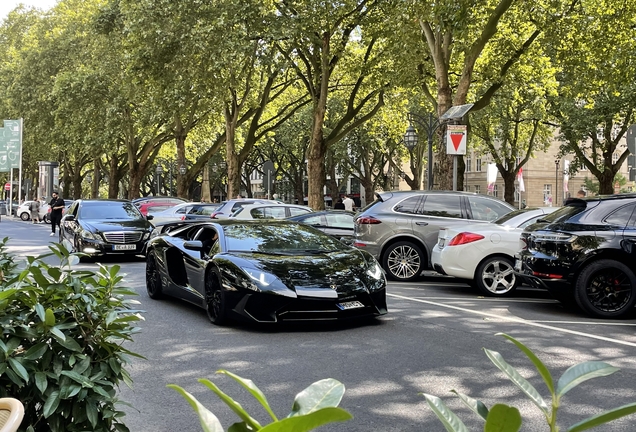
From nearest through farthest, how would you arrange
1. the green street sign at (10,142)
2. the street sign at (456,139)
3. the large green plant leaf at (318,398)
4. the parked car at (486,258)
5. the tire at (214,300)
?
the large green plant leaf at (318,398), the tire at (214,300), the parked car at (486,258), the street sign at (456,139), the green street sign at (10,142)

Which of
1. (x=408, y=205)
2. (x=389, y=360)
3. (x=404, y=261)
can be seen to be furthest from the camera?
(x=408, y=205)

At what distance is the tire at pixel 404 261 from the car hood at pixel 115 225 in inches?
277

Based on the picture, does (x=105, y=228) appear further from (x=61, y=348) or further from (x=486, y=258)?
(x=61, y=348)

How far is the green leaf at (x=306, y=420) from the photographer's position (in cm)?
87

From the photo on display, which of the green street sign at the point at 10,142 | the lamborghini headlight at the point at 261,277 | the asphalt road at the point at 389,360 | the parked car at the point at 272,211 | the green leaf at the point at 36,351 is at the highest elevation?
the green street sign at the point at 10,142

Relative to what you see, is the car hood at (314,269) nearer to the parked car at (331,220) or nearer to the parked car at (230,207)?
the parked car at (331,220)

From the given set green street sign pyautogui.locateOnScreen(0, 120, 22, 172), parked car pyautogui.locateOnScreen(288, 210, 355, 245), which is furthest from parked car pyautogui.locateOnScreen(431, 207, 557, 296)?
green street sign pyautogui.locateOnScreen(0, 120, 22, 172)

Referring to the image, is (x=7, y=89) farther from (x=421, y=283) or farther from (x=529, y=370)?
(x=529, y=370)

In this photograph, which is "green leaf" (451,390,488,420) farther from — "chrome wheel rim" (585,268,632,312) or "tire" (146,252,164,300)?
"tire" (146,252,164,300)

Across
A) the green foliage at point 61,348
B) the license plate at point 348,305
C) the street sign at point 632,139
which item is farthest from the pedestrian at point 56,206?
the green foliage at point 61,348

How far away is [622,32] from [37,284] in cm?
2206

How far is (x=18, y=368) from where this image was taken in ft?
9.89

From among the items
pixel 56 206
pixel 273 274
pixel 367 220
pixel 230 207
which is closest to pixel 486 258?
pixel 367 220

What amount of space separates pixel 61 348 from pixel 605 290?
793 centimetres
